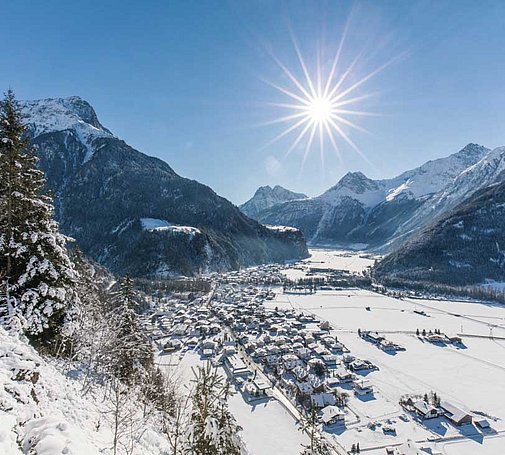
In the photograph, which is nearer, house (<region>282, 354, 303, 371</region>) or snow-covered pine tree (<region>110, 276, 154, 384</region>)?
snow-covered pine tree (<region>110, 276, 154, 384</region>)

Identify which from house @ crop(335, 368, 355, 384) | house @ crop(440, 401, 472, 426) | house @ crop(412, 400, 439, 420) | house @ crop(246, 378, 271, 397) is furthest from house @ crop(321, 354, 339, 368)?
house @ crop(440, 401, 472, 426)

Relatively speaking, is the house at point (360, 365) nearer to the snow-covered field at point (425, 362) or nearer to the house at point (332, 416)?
the snow-covered field at point (425, 362)

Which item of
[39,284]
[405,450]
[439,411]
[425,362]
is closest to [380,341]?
[425,362]

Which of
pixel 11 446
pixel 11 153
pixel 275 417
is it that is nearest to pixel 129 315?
pixel 11 153

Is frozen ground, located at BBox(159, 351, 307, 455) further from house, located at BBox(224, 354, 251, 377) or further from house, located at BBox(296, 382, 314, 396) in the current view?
house, located at BBox(224, 354, 251, 377)

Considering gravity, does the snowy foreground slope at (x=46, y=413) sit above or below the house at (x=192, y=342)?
above

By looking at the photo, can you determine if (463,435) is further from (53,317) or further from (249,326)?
(249,326)

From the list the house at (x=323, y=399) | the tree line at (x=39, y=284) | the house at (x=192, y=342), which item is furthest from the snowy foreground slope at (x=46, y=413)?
the house at (x=192, y=342)
